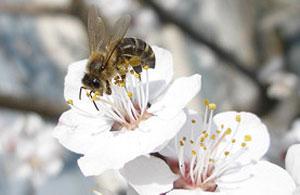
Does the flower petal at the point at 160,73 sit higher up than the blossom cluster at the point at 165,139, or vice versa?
the flower petal at the point at 160,73

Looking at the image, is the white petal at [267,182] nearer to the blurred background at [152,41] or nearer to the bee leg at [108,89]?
the bee leg at [108,89]

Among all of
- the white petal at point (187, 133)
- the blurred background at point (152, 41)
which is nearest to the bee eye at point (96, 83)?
the white petal at point (187, 133)

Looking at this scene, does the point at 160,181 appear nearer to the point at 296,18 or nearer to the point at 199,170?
the point at 199,170

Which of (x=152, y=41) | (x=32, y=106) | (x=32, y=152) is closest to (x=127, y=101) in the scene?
(x=32, y=106)

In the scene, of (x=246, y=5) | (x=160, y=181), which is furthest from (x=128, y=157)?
(x=246, y=5)

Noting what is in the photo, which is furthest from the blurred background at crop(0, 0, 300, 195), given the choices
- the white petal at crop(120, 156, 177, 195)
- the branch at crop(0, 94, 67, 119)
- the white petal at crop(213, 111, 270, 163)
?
the white petal at crop(120, 156, 177, 195)

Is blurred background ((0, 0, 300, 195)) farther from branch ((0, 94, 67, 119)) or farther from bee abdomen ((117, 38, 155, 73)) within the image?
bee abdomen ((117, 38, 155, 73))

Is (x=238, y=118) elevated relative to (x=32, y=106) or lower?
elevated

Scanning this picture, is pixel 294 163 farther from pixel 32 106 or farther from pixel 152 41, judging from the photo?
pixel 152 41
